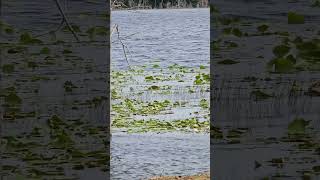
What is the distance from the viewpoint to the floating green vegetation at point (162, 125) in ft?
39.3

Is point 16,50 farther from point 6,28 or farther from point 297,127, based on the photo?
point 297,127

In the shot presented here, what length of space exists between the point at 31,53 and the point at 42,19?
0.17m

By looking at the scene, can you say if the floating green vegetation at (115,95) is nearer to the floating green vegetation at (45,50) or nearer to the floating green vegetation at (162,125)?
the floating green vegetation at (162,125)

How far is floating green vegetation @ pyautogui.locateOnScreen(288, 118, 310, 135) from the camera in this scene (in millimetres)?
3174

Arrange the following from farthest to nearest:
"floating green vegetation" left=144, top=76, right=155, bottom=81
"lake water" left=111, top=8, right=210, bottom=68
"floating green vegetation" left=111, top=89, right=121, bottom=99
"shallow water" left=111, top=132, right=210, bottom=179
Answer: "lake water" left=111, top=8, right=210, bottom=68, "floating green vegetation" left=144, top=76, right=155, bottom=81, "floating green vegetation" left=111, top=89, right=121, bottom=99, "shallow water" left=111, top=132, right=210, bottom=179

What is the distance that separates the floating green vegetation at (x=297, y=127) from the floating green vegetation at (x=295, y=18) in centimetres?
43

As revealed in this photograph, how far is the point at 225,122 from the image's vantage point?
10.4 ft

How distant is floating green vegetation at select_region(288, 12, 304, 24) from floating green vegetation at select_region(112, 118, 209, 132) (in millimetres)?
8653

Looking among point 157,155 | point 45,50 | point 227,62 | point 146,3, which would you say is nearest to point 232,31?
point 227,62

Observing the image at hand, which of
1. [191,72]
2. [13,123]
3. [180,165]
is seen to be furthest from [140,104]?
[13,123]

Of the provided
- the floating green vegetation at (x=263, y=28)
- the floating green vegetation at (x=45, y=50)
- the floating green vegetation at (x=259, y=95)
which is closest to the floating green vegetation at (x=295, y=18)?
the floating green vegetation at (x=263, y=28)

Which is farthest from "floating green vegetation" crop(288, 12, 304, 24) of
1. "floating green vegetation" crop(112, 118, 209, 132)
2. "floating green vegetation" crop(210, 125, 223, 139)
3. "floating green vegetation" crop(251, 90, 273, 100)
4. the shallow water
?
"floating green vegetation" crop(112, 118, 209, 132)

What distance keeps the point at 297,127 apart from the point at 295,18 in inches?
19.0

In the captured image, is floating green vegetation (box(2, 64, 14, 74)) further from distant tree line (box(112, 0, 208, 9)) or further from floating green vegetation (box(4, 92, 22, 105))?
distant tree line (box(112, 0, 208, 9))
